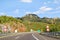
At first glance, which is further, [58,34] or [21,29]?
[21,29]

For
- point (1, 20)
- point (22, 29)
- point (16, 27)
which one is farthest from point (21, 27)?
point (1, 20)

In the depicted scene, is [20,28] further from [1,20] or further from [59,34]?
[59,34]

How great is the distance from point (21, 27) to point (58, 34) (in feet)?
306

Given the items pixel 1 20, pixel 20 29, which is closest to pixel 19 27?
pixel 20 29

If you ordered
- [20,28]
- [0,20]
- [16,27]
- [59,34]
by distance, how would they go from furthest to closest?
[20,28], [16,27], [0,20], [59,34]

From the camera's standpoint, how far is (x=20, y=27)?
136 m

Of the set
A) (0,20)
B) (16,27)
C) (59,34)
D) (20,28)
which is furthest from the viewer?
(20,28)

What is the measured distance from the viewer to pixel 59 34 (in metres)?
45.4

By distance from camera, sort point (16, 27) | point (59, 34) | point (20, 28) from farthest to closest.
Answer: point (20, 28) < point (16, 27) < point (59, 34)

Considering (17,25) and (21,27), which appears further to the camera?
(21,27)

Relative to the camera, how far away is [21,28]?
137m

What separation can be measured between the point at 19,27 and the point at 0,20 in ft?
61.0

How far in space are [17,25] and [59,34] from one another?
85.0 metres

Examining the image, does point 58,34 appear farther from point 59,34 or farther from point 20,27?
point 20,27
